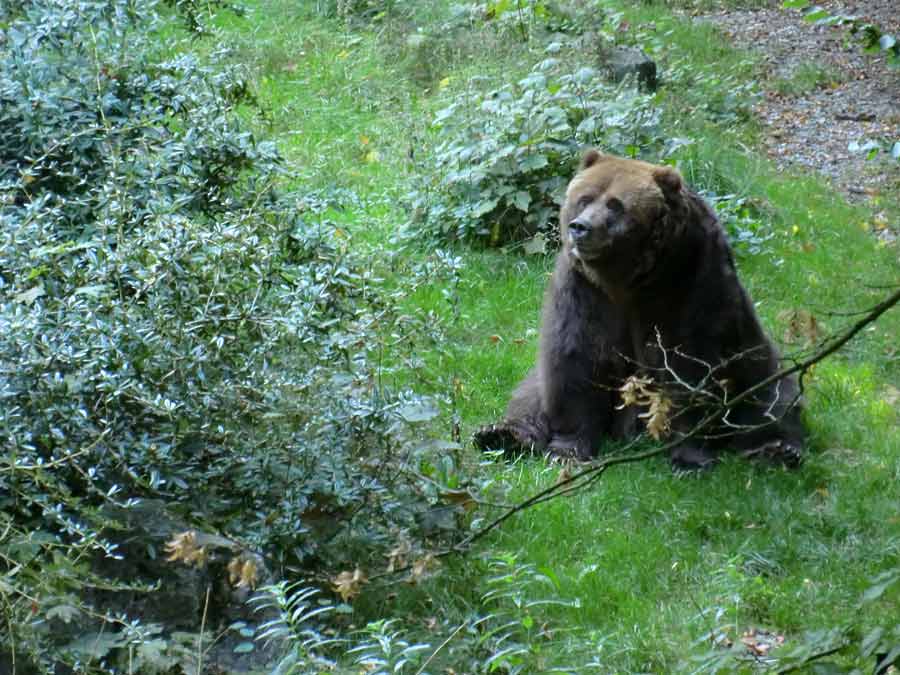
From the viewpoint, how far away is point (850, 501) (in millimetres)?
6734

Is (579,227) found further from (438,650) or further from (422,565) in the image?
(422,565)

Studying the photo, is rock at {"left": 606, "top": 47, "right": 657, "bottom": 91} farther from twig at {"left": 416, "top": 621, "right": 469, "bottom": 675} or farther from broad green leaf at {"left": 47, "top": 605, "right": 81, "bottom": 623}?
broad green leaf at {"left": 47, "top": 605, "right": 81, "bottom": 623}

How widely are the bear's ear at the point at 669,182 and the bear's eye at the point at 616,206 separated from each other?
0.27m

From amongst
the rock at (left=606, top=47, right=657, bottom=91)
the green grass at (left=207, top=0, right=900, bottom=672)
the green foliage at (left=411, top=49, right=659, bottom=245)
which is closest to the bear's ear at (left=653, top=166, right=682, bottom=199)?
the green grass at (left=207, top=0, right=900, bottom=672)

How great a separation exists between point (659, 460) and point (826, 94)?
9.84 m

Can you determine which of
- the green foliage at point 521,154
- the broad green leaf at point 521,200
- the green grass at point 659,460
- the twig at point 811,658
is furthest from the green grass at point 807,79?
the twig at point 811,658

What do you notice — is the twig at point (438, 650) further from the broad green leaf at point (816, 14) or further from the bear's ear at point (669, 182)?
the bear's ear at point (669, 182)

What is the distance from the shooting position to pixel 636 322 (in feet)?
23.2

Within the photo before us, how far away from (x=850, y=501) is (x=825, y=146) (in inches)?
325

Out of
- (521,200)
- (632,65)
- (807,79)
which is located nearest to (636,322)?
(521,200)

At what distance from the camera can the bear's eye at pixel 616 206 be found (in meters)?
6.78

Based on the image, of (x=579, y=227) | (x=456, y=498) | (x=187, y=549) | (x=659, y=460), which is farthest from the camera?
(x=659, y=460)

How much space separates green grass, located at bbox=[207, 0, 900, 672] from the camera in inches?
220

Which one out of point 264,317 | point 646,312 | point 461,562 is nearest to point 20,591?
point 264,317
